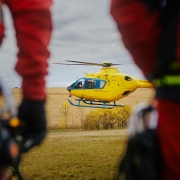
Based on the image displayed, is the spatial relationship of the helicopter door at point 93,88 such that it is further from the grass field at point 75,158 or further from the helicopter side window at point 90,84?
the grass field at point 75,158

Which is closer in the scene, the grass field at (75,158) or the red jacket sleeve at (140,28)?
the red jacket sleeve at (140,28)

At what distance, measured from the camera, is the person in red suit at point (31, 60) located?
1.16 metres

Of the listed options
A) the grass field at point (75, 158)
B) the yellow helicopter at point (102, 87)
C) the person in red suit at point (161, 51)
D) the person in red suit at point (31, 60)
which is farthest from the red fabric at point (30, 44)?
the yellow helicopter at point (102, 87)

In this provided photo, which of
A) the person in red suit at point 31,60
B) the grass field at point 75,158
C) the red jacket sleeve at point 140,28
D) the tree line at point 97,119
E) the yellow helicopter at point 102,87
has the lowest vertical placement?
the tree line at point 97,119

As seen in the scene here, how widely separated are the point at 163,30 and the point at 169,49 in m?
0.07

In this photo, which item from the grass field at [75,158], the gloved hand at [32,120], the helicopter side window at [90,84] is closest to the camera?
the gloved hand at [32,120]

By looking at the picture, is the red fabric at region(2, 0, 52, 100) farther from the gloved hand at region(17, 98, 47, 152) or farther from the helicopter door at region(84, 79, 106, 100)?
the helicopter door at region(84, 79, 106, 100)

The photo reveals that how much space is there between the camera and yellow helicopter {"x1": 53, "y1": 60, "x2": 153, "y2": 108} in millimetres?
15812

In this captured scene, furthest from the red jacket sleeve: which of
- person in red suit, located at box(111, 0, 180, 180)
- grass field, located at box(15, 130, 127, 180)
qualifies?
grass field, located at box(15, 130, 127, 180)

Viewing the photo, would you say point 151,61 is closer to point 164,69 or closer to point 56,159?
point 164,69

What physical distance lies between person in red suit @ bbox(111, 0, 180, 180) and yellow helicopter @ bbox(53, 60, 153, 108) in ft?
48.0

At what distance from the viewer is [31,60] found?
3.84ft

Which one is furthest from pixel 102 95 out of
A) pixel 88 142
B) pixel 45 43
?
pixel 45 43

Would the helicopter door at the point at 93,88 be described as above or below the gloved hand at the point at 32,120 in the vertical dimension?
below
